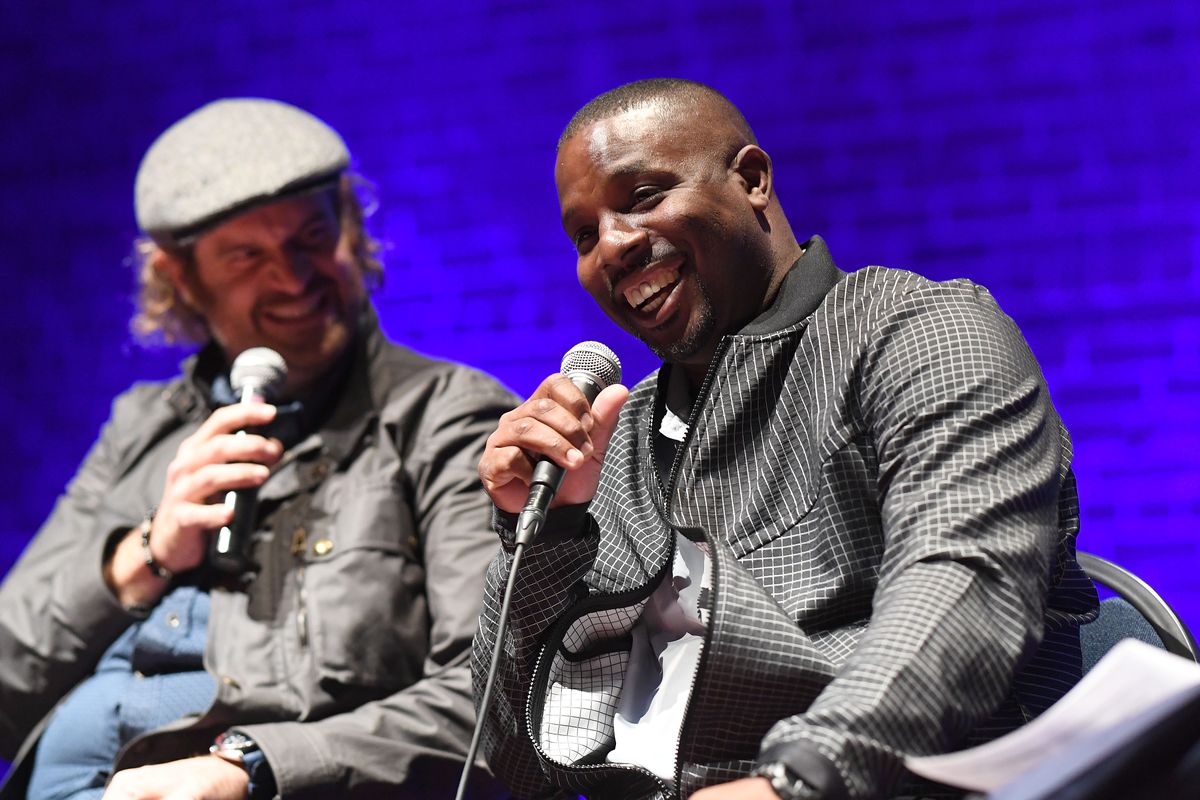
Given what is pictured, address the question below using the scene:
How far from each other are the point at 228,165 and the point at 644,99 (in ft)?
3.41

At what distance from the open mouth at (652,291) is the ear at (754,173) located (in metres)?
0.15

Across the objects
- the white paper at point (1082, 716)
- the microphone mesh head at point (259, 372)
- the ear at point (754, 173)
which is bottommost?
the white paper at point (1082, 716)

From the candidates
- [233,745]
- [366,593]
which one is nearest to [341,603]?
[366,593]

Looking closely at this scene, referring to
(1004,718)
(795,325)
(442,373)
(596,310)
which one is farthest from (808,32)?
(1004,718)

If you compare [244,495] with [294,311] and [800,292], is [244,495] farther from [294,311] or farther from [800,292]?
[800,292]

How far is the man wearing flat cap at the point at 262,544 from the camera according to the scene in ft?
6.30

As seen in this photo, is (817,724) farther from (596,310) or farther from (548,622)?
(596,310)

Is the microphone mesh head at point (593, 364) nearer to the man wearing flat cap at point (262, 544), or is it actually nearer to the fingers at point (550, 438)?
the fingers at point (550, 438)

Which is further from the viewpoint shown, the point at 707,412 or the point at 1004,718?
the point at 707,412

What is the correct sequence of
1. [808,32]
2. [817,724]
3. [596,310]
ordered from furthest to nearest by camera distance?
[596,310] < [808,32] < [817,724]

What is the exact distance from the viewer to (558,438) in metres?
1.26

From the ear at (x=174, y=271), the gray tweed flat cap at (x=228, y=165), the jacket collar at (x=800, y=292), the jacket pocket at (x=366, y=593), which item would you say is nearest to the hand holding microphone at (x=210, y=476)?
the jacket pocket at (x=366, y=593)

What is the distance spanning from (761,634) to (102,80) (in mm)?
2637

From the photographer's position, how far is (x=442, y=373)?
231cm
